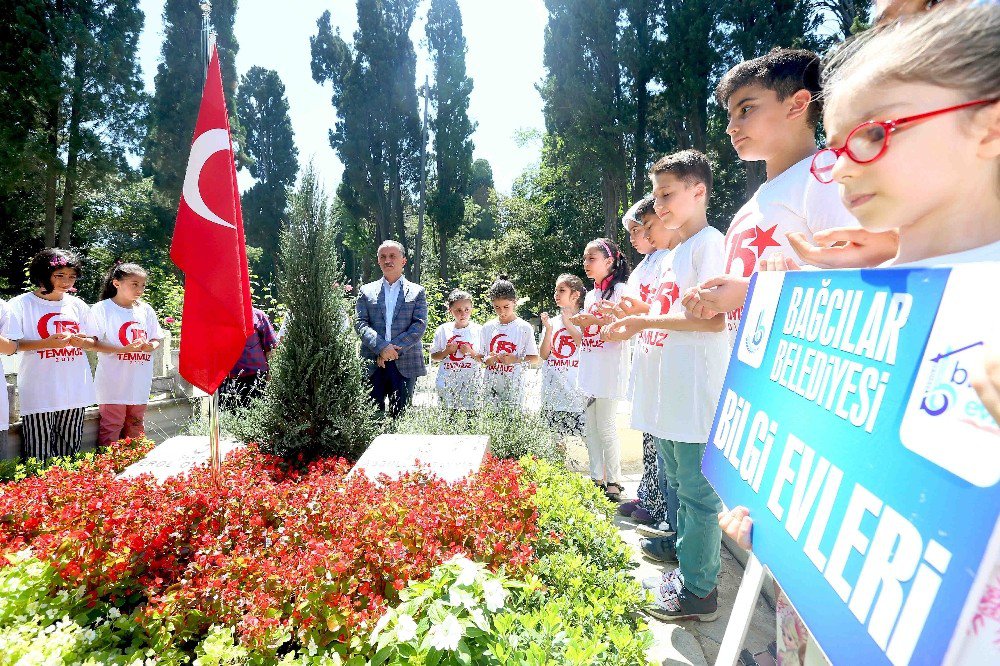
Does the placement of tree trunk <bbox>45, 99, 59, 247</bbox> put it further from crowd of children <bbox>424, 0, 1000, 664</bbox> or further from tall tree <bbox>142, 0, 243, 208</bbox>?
crowd of children <bbox>424, 0, 1000, 664</bbox>

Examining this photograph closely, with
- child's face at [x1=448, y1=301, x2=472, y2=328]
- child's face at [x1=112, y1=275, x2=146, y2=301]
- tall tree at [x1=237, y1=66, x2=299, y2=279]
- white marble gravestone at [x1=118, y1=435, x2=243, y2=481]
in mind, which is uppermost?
tall tree at [x1=237, y1=66, x2=299, y2=279]

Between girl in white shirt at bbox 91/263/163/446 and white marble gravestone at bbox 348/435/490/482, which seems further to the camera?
girl in white shirt at bbox 91/263/163/446

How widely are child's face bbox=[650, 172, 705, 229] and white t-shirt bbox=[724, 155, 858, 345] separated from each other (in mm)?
465

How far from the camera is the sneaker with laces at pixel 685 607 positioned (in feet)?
7.80

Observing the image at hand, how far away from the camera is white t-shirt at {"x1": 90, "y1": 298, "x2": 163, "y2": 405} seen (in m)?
4.77

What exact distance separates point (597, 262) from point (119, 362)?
14.6ft

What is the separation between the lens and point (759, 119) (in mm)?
1986

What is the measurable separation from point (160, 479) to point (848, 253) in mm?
3706

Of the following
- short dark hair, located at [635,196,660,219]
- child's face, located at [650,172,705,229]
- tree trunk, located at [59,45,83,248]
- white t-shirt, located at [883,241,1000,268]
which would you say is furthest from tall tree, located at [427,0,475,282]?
white t-shirt, located at [883,241,1000,268]

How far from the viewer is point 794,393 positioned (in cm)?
104

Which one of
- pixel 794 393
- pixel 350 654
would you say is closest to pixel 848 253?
pixel 794 393

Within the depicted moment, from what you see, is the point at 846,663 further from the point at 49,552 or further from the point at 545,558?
the point at 49,552

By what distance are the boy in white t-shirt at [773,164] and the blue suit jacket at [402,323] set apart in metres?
3.59

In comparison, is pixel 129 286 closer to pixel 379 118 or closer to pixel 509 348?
pixel 509 348
